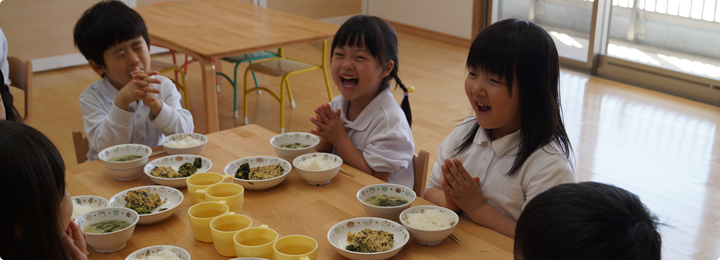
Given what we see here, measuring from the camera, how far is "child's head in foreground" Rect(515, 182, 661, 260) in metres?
0.70

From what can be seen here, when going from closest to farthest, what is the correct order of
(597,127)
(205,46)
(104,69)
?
(104,69) → (205,46) → (597,127)

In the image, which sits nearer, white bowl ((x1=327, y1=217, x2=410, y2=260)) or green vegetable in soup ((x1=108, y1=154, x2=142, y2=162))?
white bowl ((x1=327, y1=217, x2=410, y2=260))

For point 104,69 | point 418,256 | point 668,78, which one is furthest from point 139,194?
point 668,78

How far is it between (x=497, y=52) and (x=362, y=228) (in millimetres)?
490

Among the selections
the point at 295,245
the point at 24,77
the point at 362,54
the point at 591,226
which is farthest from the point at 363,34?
the point at 24,77

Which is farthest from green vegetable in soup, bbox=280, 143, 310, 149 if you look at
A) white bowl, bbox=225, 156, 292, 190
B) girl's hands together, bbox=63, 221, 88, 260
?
girl's hands together, bbox=63, 221, 88, 260

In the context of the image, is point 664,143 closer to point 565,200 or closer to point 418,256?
point 418,256

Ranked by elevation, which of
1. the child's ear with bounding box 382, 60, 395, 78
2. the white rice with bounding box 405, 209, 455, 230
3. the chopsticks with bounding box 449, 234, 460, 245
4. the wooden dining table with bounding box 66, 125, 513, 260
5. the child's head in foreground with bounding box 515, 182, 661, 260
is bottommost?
the wooden dining table with bounding box 66, 125, 513, 260

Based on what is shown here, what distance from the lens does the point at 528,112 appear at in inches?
51.1

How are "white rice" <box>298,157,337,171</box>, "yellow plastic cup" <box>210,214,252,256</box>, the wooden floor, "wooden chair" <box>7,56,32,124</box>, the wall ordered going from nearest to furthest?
"yellow plastic cup" <box>210,214,252,256</box>
"white rice" <box>298,157,337,171</box>
"wooden chair" <box>7,56,32,124</box>
the wooden floor
the wall

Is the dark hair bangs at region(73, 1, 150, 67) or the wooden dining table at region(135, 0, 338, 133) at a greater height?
the dark hair bangs at region(73, 1, 150, 67)

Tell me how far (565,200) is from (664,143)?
307 cm

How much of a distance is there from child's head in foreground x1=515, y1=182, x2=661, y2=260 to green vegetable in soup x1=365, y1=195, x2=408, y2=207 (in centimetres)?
57

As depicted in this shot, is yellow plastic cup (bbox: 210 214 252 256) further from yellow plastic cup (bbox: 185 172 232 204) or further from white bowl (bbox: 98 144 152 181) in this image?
white bowl (bbox: 98 144 152 181)
